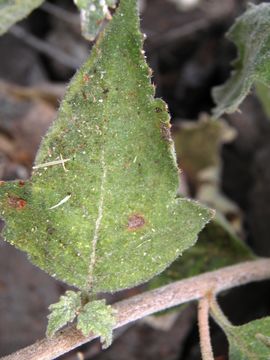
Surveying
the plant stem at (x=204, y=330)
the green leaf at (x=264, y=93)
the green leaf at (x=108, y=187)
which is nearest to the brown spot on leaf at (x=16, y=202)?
the green leaf at (x=108, y=187)

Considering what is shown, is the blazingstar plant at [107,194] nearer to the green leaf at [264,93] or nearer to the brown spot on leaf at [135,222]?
the brown spot on leaf at [135,222]

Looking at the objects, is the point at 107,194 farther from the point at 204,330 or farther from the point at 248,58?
the point at 248,58

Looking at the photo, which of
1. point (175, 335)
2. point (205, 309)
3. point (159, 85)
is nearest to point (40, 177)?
point (205, 309)

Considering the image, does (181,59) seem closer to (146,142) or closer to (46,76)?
(46,76)

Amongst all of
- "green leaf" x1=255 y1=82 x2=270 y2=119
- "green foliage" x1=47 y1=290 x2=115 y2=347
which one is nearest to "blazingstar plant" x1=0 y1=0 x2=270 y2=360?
"green foliage" x1=47 y1=290 x2=115 y2=347

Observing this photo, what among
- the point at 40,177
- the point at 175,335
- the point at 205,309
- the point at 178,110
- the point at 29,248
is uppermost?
the point at 40,177

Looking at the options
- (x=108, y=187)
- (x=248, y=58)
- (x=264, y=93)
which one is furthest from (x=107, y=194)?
(x=264, y=93)
